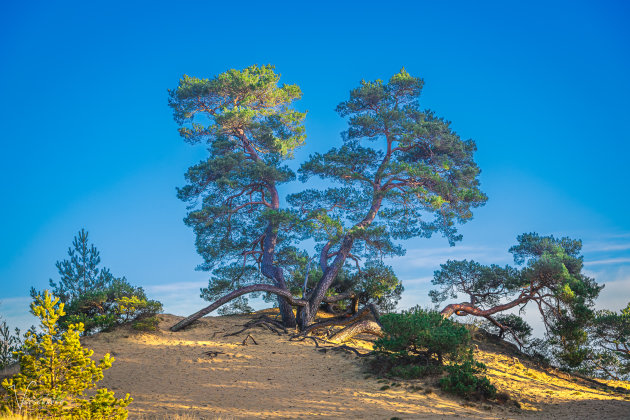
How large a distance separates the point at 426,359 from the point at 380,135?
12.7 meters

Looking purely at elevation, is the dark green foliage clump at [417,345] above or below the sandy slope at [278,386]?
above

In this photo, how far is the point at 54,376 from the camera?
337 inches

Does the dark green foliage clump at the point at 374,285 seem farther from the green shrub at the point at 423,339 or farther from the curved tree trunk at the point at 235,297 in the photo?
the green shrub at the point at 423,339

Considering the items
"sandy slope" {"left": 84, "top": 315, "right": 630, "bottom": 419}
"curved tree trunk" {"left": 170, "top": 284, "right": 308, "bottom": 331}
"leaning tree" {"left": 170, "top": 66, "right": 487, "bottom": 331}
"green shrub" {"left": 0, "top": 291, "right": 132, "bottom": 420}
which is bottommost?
"sandy slope" {"left": 84, "top": 315, "right": 630, "bottom": 419}

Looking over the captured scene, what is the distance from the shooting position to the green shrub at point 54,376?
829 cm

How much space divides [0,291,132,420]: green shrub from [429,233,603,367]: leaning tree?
57.0 ft

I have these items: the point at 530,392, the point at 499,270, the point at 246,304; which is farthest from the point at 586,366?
the point at 246,304

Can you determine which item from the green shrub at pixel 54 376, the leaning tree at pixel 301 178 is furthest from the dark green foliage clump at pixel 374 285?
the green shrub at pixel 54 376

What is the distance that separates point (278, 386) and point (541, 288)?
1512cm

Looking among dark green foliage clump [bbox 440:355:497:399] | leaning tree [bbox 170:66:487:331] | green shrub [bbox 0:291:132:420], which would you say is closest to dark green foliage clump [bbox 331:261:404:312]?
leaning tree [bbox 170:66:487:331]

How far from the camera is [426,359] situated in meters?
14.4

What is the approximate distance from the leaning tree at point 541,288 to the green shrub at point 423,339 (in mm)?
8020

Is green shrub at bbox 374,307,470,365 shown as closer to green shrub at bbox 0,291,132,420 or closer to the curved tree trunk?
the curved tree trunk

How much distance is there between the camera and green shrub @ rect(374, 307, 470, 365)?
1380cm
